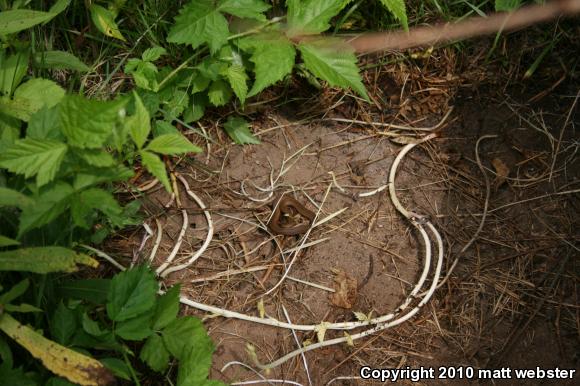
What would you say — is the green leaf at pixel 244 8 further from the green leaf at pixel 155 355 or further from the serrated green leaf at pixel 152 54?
the green leaf at pixel 155 355

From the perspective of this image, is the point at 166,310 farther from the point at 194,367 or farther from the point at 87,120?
the point at 87,120

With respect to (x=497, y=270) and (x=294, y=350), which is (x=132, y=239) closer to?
(x=294, y=350)

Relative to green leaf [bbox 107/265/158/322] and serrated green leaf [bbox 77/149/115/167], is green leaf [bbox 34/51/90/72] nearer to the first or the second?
serrated green leaf [bbox 77/149/115/167]

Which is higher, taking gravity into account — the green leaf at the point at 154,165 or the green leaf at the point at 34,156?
the green leaf at the point at 34,156

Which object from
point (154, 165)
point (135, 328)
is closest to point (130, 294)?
point (135, 328)

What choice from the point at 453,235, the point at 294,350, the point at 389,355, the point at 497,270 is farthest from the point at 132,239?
the point at 497,270

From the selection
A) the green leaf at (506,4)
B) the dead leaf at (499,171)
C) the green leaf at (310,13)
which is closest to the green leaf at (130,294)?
the green leaf at (310,13)
